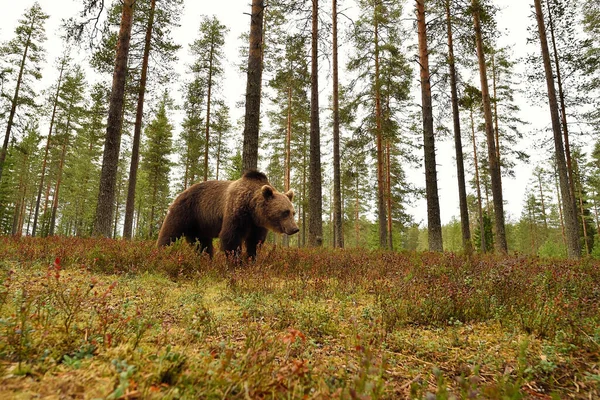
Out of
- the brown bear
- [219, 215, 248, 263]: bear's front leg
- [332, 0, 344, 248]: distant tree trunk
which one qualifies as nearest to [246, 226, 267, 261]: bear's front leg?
the brown bear

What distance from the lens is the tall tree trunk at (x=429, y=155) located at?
11.0 m

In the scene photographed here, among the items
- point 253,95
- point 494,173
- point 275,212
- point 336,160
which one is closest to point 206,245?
point 275,212

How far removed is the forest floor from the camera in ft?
5.34

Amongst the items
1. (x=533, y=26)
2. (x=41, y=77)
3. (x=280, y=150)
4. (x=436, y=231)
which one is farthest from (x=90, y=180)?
(x=533, y=26)

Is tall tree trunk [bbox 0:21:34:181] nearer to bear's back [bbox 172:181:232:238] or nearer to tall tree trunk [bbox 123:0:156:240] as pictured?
tall tree trunk [bbox 123:0:156:240]

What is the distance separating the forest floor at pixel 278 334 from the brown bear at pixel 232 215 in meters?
0.83

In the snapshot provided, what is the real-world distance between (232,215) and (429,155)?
7981 millimetres

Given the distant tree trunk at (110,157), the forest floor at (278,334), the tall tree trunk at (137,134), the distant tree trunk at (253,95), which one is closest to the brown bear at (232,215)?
the forest floor at (278,334)

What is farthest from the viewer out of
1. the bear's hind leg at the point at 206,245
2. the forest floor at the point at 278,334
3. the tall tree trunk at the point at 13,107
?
the tall tree trunk at the point at 13,107

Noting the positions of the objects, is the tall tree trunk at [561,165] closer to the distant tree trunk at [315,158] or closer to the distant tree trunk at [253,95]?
the distant tree trunk at [315,158]

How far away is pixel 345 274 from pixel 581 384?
3793 millimetres

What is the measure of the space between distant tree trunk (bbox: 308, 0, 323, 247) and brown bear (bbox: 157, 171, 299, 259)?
5336 mm

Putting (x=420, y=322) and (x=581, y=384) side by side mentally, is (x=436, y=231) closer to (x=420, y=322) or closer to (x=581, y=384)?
(x=420, y=322)

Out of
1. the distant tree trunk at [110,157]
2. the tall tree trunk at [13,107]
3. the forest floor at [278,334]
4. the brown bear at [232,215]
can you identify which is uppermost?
the tall tree trunk at [13,107]
